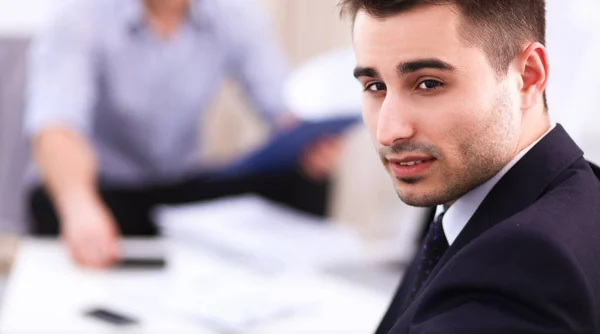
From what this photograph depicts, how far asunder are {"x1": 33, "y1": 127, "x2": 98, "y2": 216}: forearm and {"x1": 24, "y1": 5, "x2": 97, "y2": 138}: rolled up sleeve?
0.11 ft

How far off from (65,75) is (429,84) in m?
1.71

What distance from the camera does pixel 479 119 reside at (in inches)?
30.4

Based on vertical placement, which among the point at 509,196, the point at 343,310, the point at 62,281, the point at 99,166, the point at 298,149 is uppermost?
the point at 99,166

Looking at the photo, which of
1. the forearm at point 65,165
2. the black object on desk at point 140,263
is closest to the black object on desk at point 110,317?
the black object on desk at point 140,263

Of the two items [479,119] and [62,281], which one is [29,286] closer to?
[62,281]

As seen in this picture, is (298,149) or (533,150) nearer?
(533,150)

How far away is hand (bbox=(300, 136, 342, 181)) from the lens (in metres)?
2.29

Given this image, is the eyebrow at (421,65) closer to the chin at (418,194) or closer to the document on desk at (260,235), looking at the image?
the chin at (418,194)

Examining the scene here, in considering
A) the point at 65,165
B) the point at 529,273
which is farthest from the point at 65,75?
the point at 529,273

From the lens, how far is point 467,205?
2.77ft

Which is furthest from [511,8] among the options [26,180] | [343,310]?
[26,180]

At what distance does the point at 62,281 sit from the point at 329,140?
0.83 metres

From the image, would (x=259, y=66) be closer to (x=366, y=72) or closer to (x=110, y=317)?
(x=110, y=317)

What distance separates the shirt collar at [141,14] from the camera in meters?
2.48
